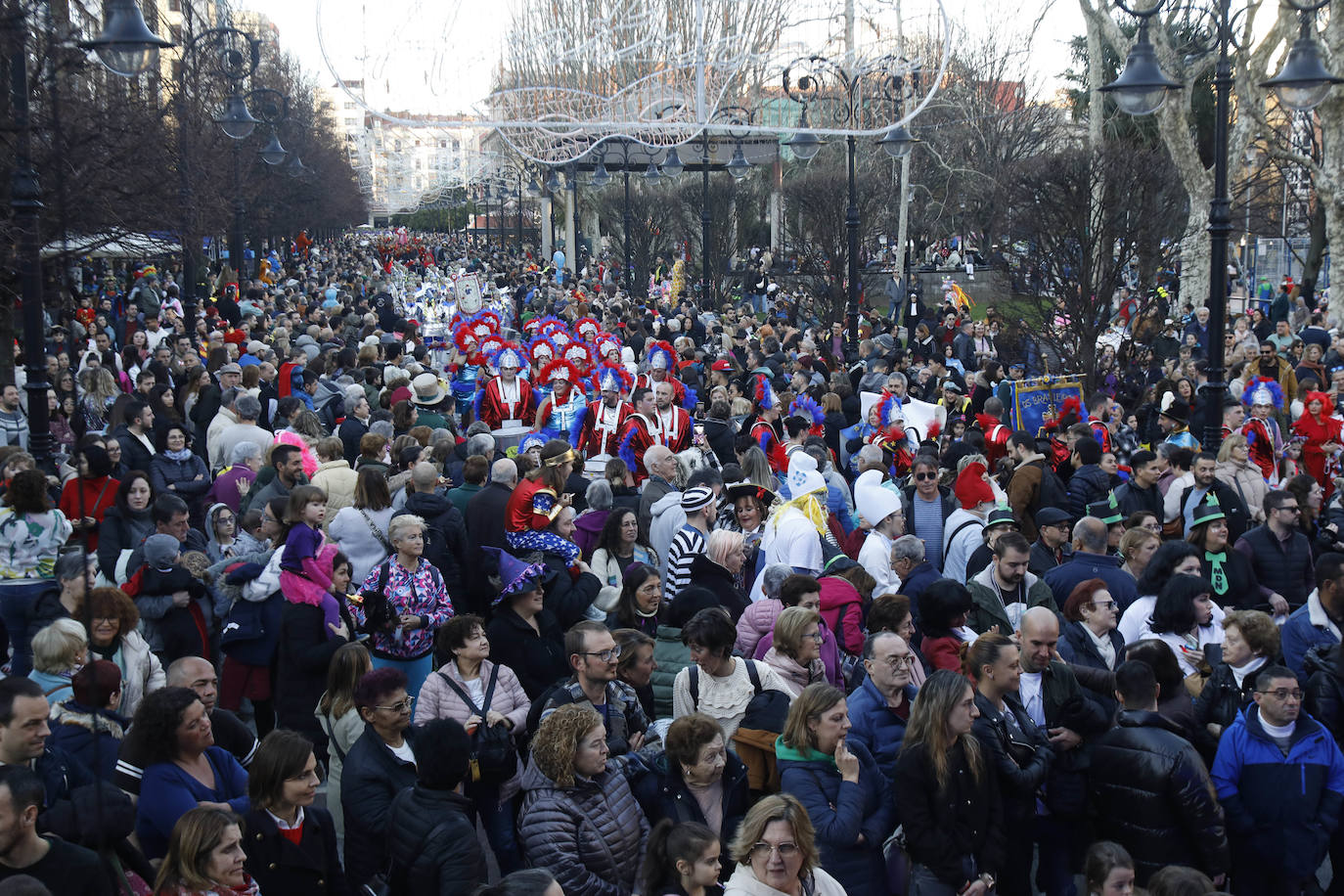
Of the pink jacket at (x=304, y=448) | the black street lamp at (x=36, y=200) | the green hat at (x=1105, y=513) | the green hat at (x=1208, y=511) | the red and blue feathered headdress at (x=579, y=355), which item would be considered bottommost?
the green hat at (x=1105, y=513)

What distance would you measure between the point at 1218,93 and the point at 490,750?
26.6ft

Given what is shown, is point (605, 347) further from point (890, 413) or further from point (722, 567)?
point (722, 567)

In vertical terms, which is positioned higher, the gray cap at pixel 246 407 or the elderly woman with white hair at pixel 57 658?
the gray cap at pixel 246 407

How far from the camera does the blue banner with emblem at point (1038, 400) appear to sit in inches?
512

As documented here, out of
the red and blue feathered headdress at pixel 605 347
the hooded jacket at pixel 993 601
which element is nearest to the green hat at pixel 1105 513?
the hooded jacket at pixel 993 601

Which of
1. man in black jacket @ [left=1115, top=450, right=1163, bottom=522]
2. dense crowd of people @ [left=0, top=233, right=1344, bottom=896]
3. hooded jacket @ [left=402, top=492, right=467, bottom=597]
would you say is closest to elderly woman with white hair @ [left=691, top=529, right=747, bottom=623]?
dense crowd of people @ [left=0, top=233, right=1344, bottom=896]

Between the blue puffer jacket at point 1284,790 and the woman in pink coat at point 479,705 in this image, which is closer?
the blue puffer jacket at point 1284,790

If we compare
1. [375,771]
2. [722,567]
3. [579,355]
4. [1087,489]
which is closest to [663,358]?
[579,355]

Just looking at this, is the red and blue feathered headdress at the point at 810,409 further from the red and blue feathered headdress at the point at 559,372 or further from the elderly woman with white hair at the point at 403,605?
the elderly woman with white hair at the point at 403,605

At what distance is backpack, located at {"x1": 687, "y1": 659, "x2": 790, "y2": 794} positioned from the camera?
546 centimetres

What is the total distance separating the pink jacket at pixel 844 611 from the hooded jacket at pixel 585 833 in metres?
2.00

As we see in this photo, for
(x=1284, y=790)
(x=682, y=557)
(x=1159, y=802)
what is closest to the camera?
(x=1159, y=802)

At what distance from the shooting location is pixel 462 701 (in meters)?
5.83

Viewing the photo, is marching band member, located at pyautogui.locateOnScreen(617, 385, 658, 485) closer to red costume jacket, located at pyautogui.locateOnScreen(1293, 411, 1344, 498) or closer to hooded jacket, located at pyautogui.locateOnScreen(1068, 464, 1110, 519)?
hooded jacket, located at pyautogui.locateOnScreen(1068, 464, 1110, 519)
